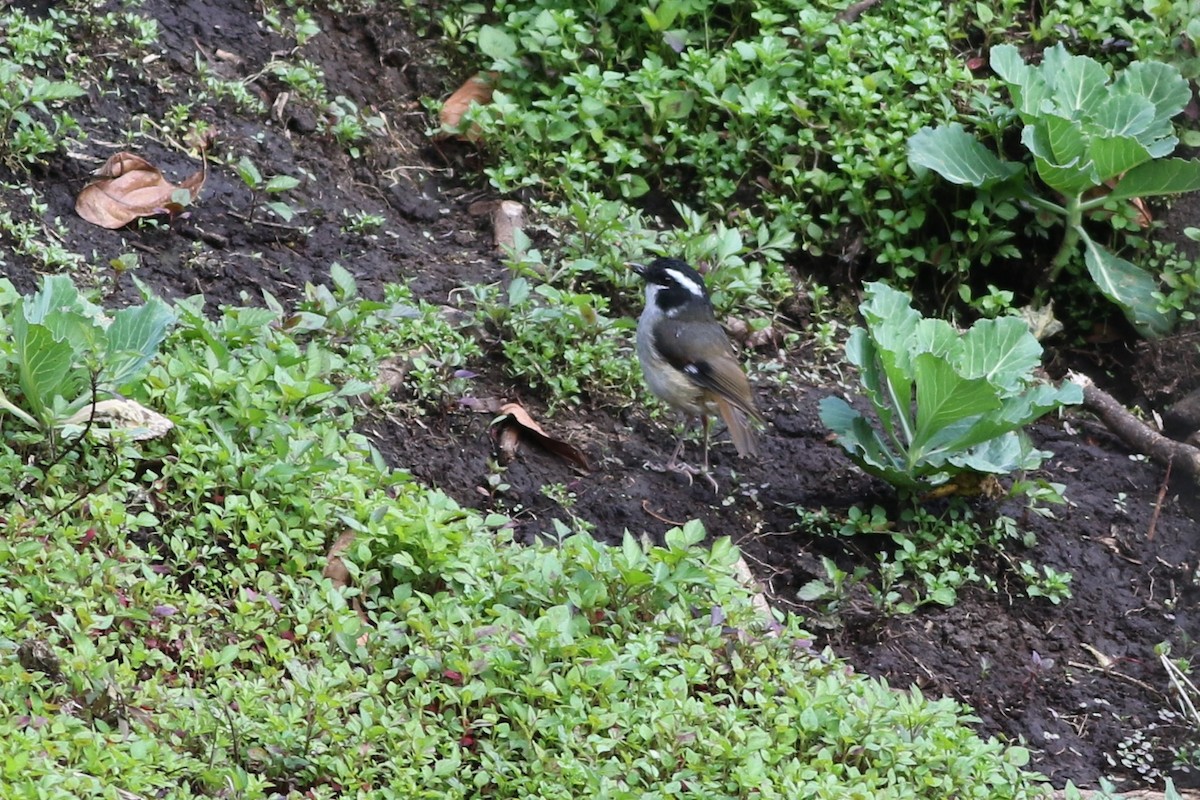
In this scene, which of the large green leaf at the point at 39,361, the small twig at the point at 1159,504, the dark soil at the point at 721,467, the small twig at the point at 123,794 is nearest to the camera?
the small twig at the point at 123,794

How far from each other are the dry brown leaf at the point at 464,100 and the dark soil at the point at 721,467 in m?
0.18

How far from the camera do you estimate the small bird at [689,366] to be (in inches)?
262

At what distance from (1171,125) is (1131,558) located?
8.66ft

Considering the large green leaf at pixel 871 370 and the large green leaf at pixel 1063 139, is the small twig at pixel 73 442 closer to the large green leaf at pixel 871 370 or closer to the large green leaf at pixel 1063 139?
the large green leaf at pixel 871 370

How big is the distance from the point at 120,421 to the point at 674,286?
2805 mm

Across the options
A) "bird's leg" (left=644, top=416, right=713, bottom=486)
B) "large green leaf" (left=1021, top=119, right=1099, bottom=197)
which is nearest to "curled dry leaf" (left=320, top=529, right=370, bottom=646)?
"bird's leg" (left=644, top=416, right=713, bottom=486)

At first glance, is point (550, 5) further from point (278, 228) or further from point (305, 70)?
point (278, 228)

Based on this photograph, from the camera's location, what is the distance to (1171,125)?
7746 millimetres

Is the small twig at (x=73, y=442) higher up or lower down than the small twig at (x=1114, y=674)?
higher up

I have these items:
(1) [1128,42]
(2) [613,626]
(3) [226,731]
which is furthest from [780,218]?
(3) [226,731]

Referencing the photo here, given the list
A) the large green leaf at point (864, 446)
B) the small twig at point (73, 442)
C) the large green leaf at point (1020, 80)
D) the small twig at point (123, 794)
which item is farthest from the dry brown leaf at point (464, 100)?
the small twig at point (123, 794)

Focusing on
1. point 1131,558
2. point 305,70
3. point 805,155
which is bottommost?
point 1131,558

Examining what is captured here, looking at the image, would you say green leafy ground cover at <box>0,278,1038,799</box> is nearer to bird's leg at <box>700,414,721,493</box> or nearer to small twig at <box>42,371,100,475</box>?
small twig at <box>42,371,100,475</box>

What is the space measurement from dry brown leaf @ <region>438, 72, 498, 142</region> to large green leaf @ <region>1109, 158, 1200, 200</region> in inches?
143
